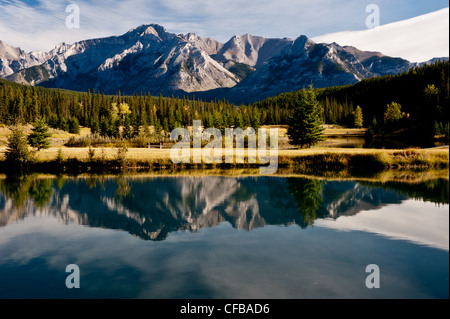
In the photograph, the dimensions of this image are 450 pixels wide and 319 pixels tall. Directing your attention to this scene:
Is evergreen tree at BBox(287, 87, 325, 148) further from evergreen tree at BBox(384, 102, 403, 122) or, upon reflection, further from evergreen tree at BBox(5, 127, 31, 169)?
evergreen tree at BBox(384, 102, 403, 122)

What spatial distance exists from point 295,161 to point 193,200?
76.4ft

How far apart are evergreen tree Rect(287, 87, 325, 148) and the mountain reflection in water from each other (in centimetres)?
2512

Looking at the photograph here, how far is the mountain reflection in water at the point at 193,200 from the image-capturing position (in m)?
26.1

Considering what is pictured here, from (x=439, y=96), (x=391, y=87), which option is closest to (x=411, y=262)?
(x=439, y=96)

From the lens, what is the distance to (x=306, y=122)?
64875 mm

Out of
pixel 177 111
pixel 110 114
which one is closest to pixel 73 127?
pixel 110 114

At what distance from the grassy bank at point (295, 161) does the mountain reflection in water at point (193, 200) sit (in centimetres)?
904

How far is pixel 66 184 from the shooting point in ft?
137

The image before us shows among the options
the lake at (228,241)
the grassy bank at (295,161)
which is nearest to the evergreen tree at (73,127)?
the grassy bank at (295,161)

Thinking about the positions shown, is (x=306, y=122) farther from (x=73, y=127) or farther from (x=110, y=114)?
(x=110, y=114)

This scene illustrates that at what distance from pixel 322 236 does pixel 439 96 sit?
14114 centimetres

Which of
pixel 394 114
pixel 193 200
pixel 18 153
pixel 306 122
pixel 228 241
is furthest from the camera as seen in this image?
pixel 394 114

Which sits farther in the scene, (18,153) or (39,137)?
(39,137)
